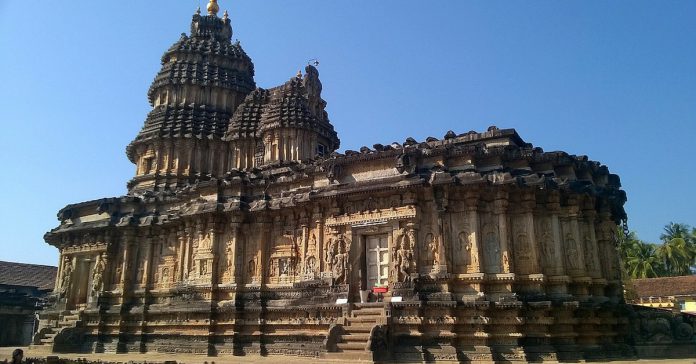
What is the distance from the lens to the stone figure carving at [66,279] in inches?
1105

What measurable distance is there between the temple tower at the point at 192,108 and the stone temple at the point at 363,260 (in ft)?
10.2

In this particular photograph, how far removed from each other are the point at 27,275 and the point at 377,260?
41270 mm

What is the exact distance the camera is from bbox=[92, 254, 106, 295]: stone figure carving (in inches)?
1056

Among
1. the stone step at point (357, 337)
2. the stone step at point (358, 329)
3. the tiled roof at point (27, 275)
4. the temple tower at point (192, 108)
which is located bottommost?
the stone step at point (357, 337)

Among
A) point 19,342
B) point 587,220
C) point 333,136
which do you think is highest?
point 333,136

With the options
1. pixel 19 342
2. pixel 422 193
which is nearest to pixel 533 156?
pixel 422 193

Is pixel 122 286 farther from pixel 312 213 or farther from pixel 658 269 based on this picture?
pixel 658 269

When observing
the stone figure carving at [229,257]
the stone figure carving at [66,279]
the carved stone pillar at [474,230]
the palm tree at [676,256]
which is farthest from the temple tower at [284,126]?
the palm tree at [676,256]

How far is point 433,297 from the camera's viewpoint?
1703cm

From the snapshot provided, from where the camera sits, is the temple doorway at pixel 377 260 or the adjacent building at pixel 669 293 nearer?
the temple doorway at pixel 377 260

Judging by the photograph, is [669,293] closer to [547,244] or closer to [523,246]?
[547,244]

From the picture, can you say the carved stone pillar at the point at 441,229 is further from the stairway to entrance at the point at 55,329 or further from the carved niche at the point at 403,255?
the stairway to entrance at the point at 55,329

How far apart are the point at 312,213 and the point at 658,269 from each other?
4269cm

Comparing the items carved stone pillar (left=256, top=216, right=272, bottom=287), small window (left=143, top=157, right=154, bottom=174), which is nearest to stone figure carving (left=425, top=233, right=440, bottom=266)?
carved stone pillar (left=256, top=216, right=272, bottom=287)
